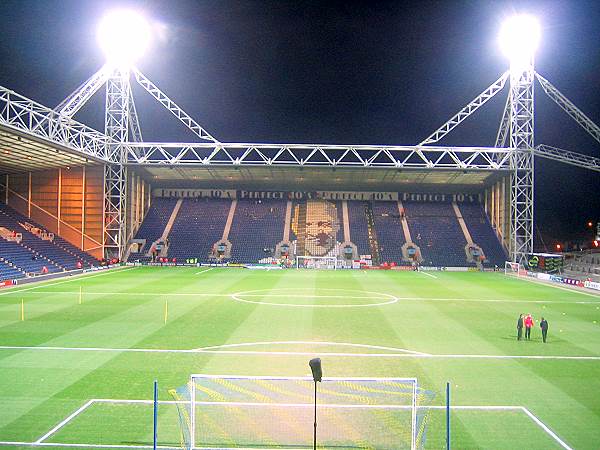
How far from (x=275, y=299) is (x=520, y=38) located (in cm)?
3719

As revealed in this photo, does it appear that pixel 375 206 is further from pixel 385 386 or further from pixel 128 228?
→ pixel 385 386

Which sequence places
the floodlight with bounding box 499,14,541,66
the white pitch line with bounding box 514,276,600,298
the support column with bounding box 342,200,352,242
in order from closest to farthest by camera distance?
the white pitch line with bounding box 514,276,600,298 < the floodlight with bounding box 499,14,541,66 < the support column with bounding box 342,200,352,242

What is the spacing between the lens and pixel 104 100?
5500 centimetres

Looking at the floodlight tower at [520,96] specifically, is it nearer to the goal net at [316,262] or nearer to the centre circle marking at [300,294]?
the goal net at [316,262]

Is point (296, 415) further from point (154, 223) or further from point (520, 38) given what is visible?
point (154, 223)

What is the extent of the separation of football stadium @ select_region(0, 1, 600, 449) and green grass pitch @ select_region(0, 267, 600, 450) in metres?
0.10

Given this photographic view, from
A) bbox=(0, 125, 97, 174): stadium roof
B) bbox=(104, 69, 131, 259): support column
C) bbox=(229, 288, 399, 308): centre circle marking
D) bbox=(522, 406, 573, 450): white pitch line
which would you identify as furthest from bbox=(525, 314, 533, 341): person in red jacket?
bbox=(104, 69, 131, 259): support column

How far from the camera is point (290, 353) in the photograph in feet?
56.6

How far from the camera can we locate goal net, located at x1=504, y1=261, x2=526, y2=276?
52.1m

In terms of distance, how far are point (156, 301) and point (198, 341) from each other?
37.5 feet

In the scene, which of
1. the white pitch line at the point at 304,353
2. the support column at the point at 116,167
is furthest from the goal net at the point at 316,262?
the white pitch line at the point at 304,353

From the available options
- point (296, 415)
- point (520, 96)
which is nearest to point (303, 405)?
point (296, 415)

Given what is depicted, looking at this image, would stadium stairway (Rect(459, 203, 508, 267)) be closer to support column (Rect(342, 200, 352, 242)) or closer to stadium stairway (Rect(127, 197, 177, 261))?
support column (Rect(342, 200, 352, 242))

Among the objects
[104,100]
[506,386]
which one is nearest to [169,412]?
[506,386]
